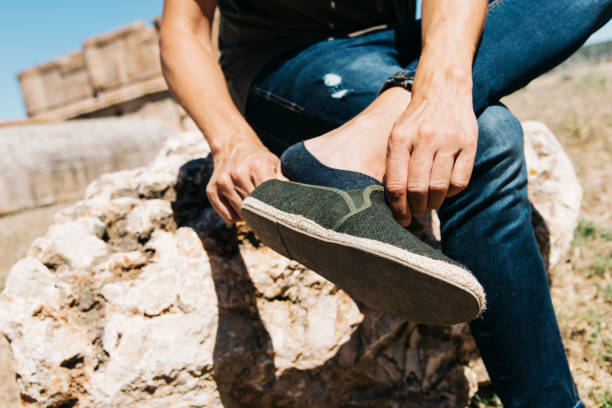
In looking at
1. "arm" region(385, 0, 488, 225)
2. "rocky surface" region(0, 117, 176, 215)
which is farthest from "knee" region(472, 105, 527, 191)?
"rocky surface" region(0, 117, 176, 215)

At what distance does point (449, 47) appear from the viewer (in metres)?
0.97

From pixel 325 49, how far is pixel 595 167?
2827 millimetres

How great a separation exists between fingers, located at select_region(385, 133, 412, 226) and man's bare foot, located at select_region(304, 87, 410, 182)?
0.07m

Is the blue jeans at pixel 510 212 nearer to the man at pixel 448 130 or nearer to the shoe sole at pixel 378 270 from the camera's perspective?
the man at pixel 448 130

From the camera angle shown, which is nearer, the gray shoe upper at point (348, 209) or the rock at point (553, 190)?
the gray shoe upper at point (348, 209)

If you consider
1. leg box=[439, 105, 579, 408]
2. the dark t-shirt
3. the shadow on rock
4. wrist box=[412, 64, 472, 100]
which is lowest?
the shadow on rock

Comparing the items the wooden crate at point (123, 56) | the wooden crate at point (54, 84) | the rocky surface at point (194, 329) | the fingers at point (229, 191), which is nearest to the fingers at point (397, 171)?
the fingers at point (229, 191)

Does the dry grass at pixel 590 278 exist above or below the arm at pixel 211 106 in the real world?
below

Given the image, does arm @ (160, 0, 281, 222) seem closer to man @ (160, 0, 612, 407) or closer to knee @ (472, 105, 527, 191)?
man @ (160, 0, 612, 407)

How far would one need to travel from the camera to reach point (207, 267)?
1.43 metres

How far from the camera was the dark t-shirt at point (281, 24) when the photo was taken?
1430 millimetres

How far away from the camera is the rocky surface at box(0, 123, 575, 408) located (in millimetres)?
1226

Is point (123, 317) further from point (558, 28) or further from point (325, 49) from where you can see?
point (558, 28)

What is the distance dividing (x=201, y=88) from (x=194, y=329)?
0.68 metres
